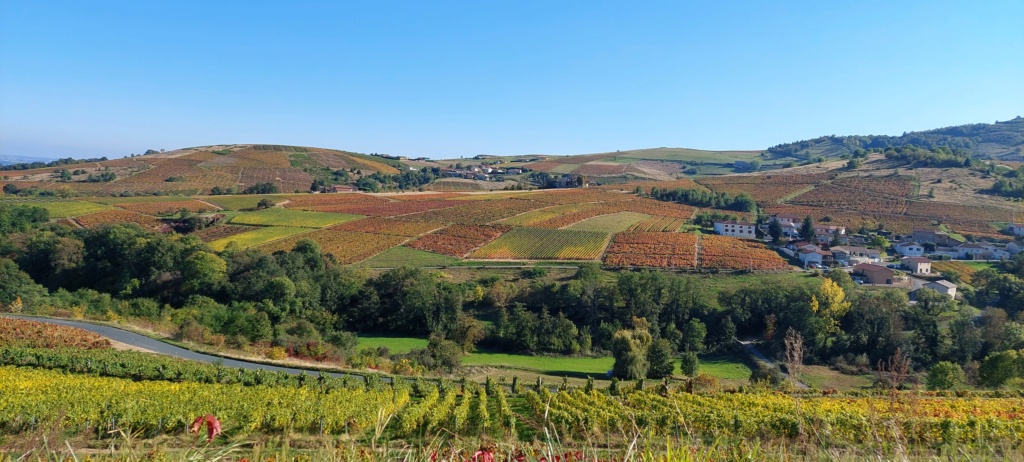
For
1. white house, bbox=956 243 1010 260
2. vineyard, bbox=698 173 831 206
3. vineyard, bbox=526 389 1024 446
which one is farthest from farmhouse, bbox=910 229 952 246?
vineyard, bbox=526 389 1024 446

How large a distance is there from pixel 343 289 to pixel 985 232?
63875 mm

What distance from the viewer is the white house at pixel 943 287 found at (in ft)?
116

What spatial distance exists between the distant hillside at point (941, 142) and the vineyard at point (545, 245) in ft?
384

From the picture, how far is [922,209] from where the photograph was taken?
203 feet

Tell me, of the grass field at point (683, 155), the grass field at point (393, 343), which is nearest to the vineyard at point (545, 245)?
the grass field at point (393, 343)

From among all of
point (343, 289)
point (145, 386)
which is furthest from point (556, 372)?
point (145, 386)

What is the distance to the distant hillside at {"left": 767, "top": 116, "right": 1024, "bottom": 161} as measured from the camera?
135062 mm

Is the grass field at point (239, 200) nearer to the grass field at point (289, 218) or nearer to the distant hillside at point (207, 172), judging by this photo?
the grass field at point (289, 218)

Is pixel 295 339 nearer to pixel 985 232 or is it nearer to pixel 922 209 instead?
pixel 985 232

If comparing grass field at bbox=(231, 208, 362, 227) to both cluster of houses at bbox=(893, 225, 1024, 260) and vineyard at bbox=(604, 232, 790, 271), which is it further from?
cluster of houses at bbox=(893, 225, 1024, 260)

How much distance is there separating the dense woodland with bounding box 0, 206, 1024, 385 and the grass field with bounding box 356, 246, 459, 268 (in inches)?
172

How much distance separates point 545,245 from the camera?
159 ft

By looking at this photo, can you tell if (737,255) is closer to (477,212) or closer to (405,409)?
(477,212)

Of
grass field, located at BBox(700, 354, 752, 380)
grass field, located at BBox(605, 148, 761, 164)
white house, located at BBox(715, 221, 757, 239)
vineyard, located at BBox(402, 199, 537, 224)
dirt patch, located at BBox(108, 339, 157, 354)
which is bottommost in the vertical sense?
grass field, located at BBox(700, 354, 752, 380)
